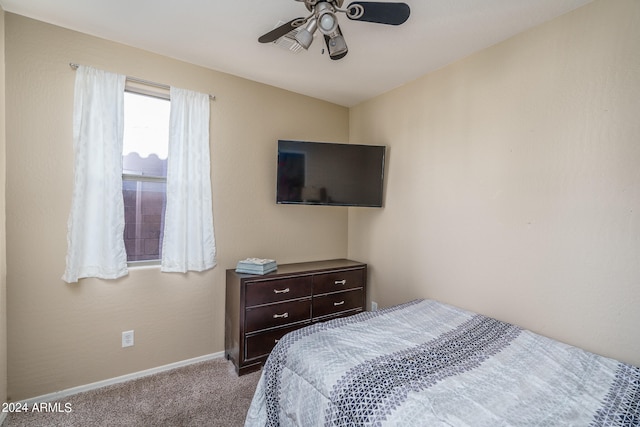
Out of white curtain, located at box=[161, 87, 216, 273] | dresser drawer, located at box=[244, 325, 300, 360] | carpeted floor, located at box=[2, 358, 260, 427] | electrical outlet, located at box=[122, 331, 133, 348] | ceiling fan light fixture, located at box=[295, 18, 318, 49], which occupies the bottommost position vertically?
carpeted floor, located at box=[2, 358, 260, 427]

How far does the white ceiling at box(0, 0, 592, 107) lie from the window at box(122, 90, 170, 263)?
45 centimetres

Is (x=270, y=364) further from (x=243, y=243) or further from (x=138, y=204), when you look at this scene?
(x=138, y=204)

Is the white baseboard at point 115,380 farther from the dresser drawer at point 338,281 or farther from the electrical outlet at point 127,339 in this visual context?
the dresser drawer at point 338,281

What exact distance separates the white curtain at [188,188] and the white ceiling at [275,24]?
436mm

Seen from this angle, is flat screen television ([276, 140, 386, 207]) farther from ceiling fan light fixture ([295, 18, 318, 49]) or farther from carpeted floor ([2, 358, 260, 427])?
carpeted floor ([2, 358, 260, 427])

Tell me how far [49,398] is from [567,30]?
403cm

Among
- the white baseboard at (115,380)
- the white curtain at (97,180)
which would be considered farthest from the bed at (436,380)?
the white curtain at (97,180)

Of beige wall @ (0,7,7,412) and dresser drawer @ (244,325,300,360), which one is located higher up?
beige wall @ (0,7,7,412)

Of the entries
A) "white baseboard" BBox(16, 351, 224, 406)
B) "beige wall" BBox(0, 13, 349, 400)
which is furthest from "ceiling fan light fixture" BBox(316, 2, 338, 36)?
"white baseboard" BBox(16, 351, 224, 406)

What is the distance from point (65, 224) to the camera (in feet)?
6.43

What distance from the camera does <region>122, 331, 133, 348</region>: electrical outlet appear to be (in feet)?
7.13

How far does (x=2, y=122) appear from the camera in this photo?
1.75 m

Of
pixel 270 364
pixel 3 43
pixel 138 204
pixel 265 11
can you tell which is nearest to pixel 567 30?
pixel 265 11

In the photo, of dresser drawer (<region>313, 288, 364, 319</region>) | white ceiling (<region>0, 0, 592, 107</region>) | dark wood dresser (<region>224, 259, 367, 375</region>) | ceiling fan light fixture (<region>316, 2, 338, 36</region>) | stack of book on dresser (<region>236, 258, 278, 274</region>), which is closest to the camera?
ceiling fan light fixture (<region>316, 2, 338, 36</region>)
